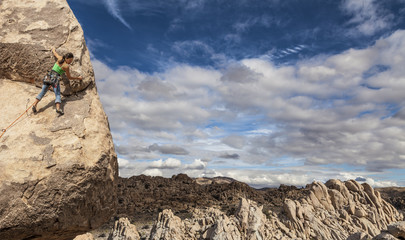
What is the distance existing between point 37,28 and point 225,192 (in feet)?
316

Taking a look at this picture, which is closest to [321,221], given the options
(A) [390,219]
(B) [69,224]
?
(A) [390,219]

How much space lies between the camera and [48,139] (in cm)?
703

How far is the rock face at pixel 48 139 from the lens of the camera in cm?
667

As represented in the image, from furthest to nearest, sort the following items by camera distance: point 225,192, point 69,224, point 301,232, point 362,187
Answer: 1. point 225,192
2. point 362,187
3. point 301,232
4. point 69,224

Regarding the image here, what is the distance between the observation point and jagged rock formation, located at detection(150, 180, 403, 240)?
47.6 m

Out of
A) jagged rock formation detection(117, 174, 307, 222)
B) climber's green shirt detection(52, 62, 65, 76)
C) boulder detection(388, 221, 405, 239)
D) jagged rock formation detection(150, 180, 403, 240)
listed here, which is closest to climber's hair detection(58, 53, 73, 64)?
climber's green shirt detection(52, 62, 65, 76)

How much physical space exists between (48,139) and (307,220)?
53.9 m

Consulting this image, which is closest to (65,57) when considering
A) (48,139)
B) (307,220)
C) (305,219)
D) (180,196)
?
(48,139)

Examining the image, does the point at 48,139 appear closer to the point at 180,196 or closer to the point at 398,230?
the point at 398,230

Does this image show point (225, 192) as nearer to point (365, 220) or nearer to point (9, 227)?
point (365, 220)

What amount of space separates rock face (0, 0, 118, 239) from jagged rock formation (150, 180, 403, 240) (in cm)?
3956

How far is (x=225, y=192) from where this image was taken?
99.6 meters

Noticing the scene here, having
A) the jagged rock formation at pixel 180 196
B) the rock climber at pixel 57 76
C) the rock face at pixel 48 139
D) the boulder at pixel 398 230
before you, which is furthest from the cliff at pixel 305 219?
the rock climber at pixel 57 76

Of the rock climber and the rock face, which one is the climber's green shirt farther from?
Result: the rock face
